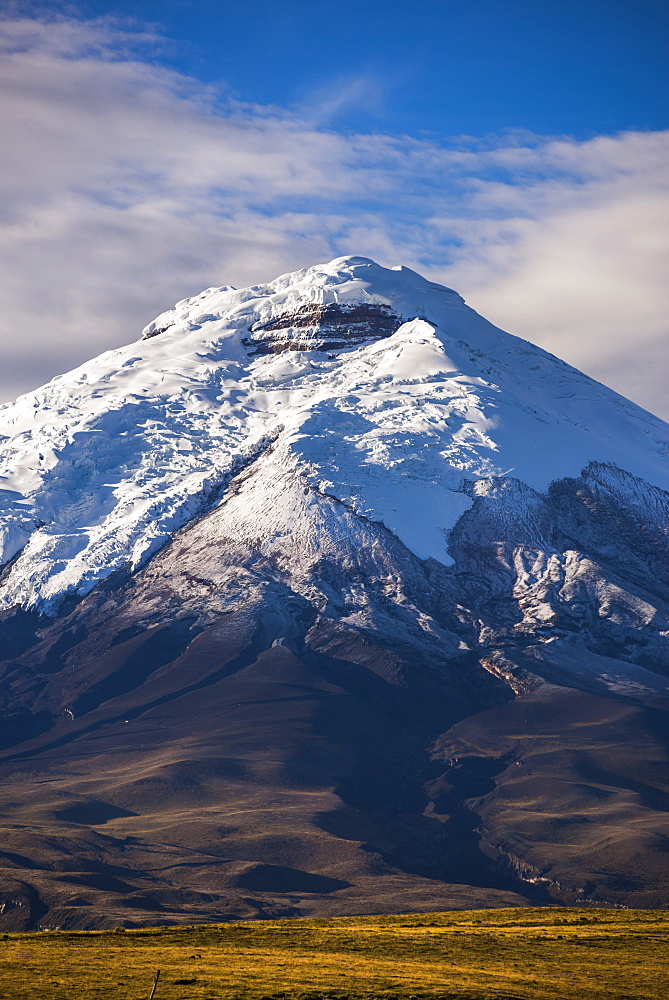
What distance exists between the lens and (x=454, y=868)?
191250 mm

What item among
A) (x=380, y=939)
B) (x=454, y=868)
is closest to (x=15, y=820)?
(x=454, y=868)

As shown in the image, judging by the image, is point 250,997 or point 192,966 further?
point 192,966

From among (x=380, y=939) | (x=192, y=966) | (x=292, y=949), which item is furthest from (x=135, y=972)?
(x=380, y=939)

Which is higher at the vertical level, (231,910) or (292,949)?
(292,949)

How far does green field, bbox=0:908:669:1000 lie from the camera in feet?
176

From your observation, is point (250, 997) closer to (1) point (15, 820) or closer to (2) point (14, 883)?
(2) point (14, 883)

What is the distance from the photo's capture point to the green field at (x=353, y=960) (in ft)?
176

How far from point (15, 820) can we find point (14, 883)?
37.9m

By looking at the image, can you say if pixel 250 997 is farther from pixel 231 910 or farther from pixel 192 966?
pixel 231 910

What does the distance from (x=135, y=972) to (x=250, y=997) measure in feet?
26.5

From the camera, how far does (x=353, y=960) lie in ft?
211

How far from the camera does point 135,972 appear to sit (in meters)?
56.7

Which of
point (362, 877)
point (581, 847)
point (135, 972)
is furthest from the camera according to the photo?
point (581, 847)

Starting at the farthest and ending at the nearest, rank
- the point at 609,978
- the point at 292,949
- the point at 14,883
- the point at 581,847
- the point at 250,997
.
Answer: the point at 581,847, the point at 14,883, the point at 292,949, the point at 609,978, the point at 250,997
